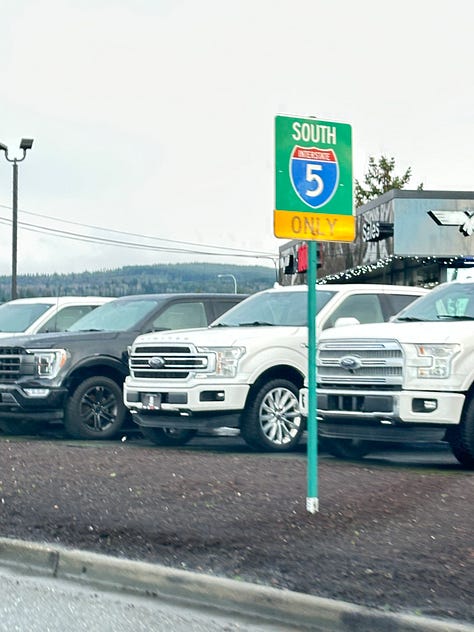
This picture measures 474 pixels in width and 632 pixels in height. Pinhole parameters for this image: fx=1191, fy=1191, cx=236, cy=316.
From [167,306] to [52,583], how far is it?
8.91m

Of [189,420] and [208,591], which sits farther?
[189,420]

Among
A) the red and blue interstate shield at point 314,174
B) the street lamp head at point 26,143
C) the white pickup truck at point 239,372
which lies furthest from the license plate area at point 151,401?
the street lamp head at point 26,143

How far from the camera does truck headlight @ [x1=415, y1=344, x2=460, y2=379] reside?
11.2 meters

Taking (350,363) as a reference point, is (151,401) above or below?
below

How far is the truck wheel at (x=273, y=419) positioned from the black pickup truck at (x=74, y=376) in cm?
253

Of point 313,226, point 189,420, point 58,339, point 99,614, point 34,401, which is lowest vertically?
point 99,614

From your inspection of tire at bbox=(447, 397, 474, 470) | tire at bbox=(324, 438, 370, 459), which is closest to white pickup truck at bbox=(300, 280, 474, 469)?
tire at bbox=(447, 397, 474, 470)

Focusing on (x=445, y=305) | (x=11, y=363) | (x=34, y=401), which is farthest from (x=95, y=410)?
(x=445, y=305)

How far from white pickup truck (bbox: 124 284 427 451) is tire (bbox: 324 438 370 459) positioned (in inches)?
19.4

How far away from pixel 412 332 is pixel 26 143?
2607cm

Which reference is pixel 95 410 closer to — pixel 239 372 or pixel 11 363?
pixel 11 363

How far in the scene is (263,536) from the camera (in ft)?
25.8

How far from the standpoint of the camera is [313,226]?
28.0 feet

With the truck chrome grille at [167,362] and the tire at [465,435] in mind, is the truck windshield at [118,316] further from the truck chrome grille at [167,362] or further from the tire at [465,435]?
the tire at [465,435]
